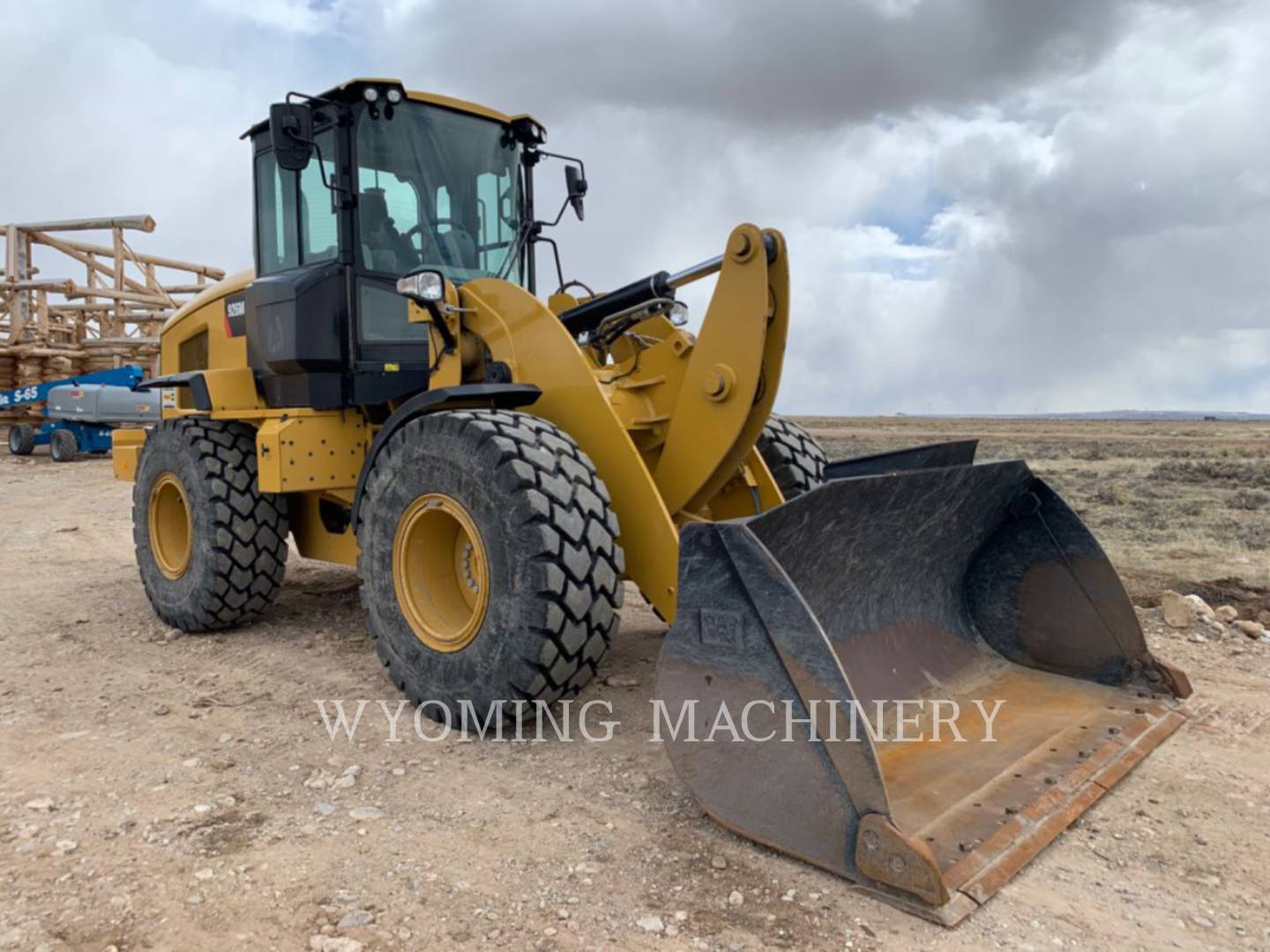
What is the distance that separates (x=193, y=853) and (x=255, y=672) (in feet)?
6.71

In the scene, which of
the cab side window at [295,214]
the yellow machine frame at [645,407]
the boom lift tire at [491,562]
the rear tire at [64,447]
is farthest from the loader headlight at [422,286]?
the rear tire at [64,447]

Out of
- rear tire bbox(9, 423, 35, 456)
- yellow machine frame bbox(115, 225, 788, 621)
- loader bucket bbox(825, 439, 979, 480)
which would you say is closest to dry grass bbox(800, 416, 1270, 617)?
loader bucket bbox(825, 439, 979, 480)

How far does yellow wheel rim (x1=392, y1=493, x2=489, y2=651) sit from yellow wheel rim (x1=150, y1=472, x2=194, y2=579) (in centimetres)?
241

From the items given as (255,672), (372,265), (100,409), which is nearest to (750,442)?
(372,265)

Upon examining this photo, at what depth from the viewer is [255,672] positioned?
4.95m

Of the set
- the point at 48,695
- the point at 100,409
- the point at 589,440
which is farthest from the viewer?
the point at 100,409

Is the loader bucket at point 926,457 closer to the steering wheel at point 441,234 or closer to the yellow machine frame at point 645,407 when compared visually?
the yellow machine frame at point 645,407

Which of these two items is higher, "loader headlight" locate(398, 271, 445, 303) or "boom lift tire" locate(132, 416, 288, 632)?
"loader headlight" locate(398, 271, 445, 303)

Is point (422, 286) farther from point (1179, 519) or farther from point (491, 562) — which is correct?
point (1179, 519)

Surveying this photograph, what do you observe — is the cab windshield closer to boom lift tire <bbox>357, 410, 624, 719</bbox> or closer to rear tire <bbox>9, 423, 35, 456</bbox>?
boom lift tire <bbox>357, 410, 624, 719</bbox>

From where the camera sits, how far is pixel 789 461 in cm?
514

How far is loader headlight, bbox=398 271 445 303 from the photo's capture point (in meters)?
4.33

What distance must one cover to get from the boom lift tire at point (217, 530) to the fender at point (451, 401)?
51.0 inches

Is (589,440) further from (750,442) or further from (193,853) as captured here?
(193,853)
